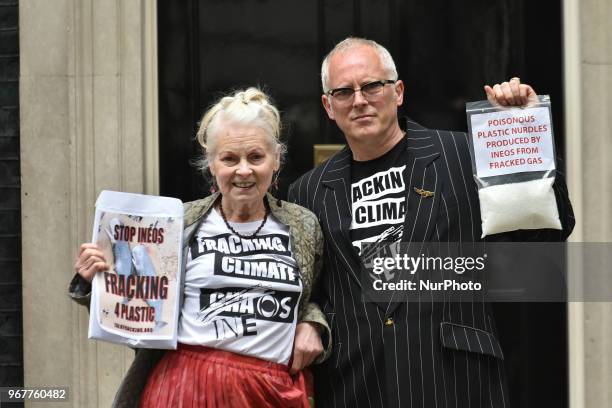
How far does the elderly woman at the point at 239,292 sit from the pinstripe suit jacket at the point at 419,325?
0.13 meters

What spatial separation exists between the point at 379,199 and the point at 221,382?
849mm

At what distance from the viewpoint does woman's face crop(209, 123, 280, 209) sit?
296cm

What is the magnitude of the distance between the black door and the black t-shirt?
1818 mm

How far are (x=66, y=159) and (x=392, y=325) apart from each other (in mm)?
2496

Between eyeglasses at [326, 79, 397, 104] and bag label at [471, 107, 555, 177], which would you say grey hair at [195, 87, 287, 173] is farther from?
bag label at [471, 107, 555, 177]

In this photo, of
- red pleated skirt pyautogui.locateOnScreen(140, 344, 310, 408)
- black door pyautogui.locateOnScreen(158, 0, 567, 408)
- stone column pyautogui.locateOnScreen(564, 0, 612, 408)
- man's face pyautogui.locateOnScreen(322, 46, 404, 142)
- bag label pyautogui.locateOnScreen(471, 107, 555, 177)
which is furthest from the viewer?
black door pyautogui.locateOnScreen(158, 0, 567, 408)

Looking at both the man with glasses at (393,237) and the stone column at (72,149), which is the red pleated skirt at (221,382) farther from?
the stone column at (72,149)

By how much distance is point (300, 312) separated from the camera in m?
3.09

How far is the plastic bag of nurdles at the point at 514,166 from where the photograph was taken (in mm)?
2977

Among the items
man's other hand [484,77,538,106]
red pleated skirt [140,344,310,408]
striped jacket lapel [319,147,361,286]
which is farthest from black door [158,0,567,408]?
red pleated skirt [140,344,310,408]

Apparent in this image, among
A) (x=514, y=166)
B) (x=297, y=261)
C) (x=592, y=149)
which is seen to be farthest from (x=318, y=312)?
(x=592, y=149)

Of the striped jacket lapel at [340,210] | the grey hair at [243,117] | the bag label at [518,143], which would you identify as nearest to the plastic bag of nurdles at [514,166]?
the bag label at [518,143]

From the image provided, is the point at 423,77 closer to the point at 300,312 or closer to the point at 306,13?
the point at 306,13

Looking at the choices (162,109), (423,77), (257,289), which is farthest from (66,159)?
(257,289)
